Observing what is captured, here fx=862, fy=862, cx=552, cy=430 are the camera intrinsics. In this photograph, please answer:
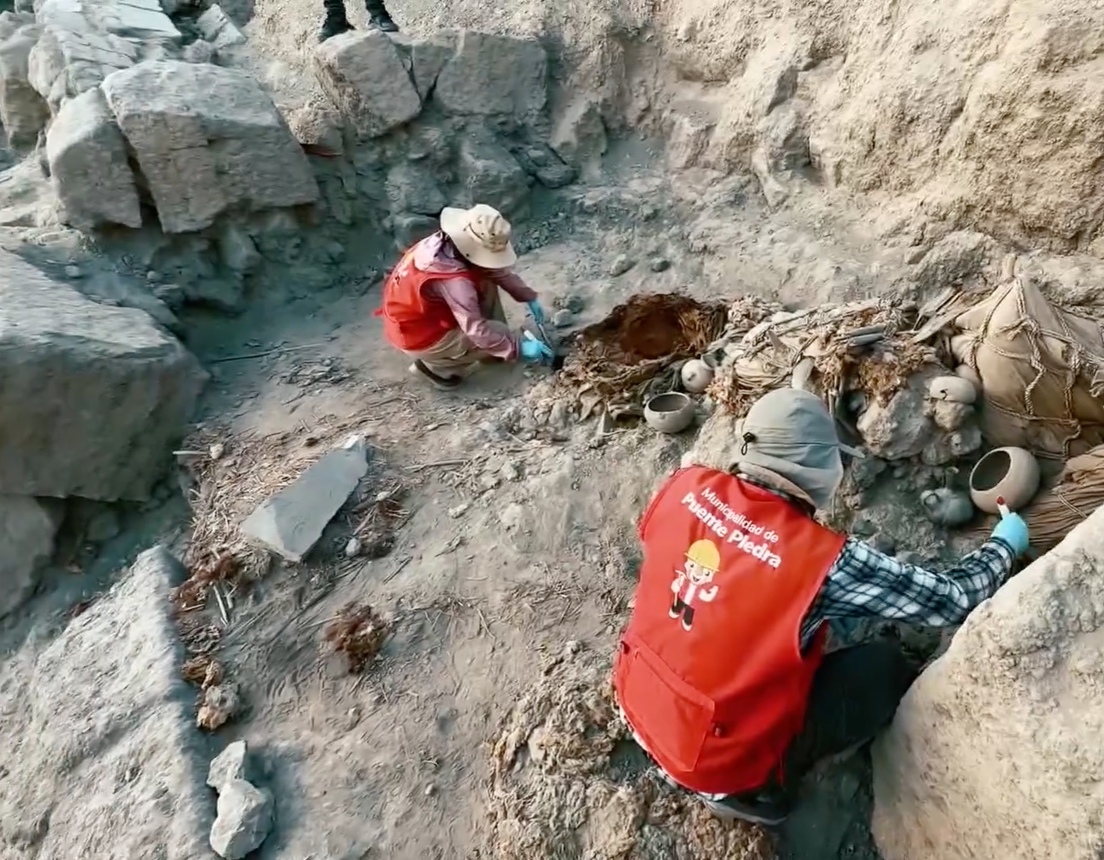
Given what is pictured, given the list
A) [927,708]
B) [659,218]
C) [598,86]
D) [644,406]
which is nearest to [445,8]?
[598,86]

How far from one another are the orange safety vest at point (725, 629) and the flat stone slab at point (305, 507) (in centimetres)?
178

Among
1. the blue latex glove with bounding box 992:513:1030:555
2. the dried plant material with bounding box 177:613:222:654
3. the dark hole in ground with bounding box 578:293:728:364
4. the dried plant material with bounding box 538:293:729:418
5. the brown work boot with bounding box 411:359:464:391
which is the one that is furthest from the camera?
the brown work boot with bounding box 411:359:464:391

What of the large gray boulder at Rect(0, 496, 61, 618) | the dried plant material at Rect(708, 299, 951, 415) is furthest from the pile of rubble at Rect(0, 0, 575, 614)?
the dried plant material at Rect(708, 299, 951, 415)

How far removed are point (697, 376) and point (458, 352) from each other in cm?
136

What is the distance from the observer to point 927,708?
2.14 meters

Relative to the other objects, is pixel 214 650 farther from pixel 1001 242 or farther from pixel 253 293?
pixel 1001 242

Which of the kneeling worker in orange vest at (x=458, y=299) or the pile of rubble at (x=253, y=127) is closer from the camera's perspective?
the kneeling worker in orange vest at (x=458, y=299)

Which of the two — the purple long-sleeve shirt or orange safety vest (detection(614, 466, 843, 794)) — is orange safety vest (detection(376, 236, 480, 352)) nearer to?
the purple long-sleeve shirt

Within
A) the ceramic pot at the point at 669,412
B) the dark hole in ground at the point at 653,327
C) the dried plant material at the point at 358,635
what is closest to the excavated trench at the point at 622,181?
the dark hole in ground at the point at 653,327

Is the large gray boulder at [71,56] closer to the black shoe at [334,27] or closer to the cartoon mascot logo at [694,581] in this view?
the black shoe at [334,27]

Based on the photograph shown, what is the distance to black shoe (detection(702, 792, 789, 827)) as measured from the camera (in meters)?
2.30

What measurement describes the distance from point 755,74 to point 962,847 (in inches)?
164

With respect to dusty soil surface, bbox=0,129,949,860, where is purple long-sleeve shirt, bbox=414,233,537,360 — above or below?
above

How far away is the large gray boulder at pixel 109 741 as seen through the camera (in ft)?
9.39
